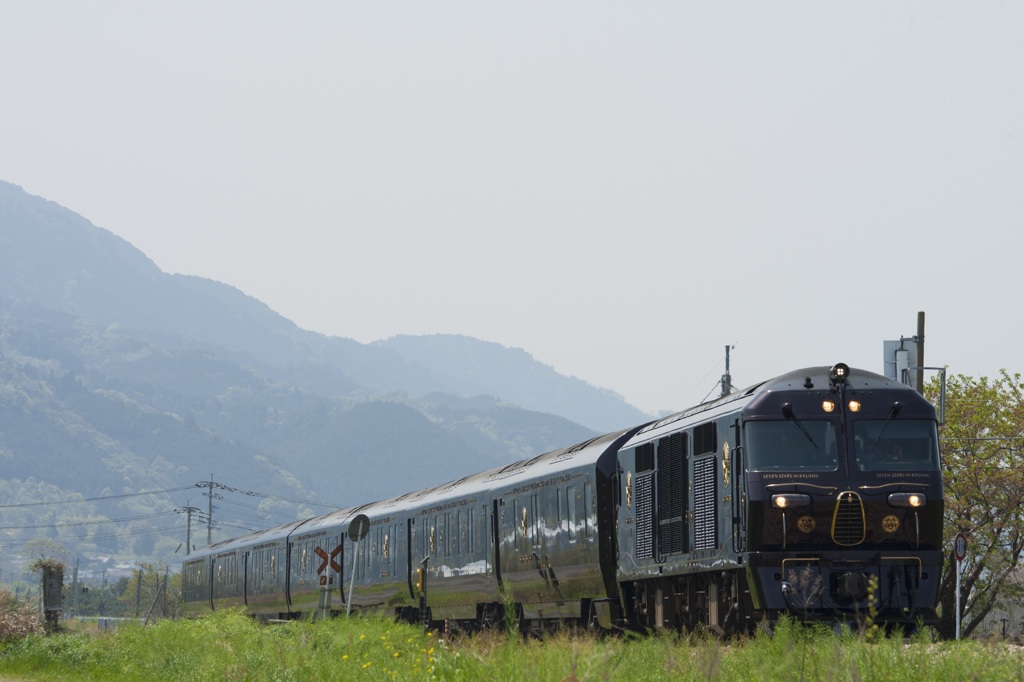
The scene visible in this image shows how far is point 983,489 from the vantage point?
46219 millimetres

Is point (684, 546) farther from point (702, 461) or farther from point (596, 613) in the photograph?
point (596, 613)

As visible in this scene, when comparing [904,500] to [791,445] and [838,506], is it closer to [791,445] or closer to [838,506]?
[838,506]

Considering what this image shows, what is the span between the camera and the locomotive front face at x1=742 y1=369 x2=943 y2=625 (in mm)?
18359

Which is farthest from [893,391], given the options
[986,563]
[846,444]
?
[986,563]

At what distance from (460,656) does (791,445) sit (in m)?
6.55

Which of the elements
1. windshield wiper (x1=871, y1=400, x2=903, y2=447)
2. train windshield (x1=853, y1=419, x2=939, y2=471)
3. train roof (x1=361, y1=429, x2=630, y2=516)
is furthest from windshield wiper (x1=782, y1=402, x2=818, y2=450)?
train roof (x1=361, y1=429, x2=630, y2=516)

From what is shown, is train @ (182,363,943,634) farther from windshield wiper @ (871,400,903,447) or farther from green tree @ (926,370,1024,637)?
green tree @ (926,370,1024,637)

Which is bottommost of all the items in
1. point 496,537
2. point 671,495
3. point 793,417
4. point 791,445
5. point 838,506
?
point 496,537

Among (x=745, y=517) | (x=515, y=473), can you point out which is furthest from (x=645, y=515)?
(x=515, y=473)

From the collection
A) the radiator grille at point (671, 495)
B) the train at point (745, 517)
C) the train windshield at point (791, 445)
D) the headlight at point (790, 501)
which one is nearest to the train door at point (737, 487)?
the train at point (745, 517)

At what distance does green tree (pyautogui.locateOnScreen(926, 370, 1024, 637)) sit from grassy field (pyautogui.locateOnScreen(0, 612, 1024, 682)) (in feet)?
85.2

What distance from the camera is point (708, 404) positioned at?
21969 millimetres

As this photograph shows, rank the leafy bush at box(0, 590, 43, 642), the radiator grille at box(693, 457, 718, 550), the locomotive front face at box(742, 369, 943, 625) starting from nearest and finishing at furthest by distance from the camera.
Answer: the locomotive front face at box(742, 369, 943, 625) < the radiator grille at box(693, 457, 718, 550) < the leafy bush at box(0, 590, 43, 642)

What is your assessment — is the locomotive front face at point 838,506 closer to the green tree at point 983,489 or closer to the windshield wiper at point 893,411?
the windshield wiper at point 893,411
